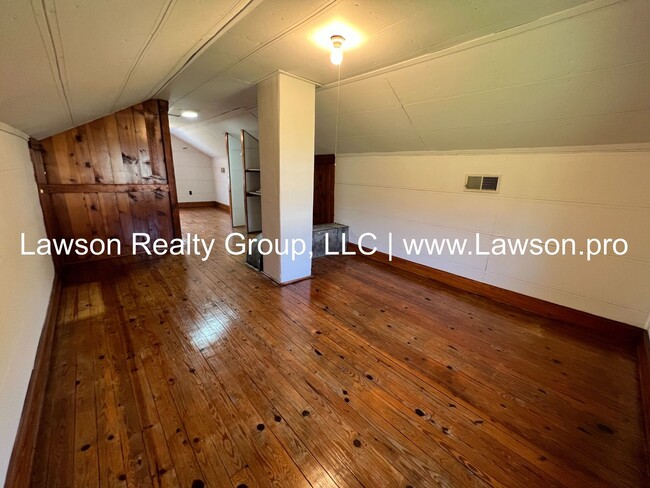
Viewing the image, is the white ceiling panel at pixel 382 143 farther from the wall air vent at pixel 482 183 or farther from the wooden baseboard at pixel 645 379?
the wooden baseboard at pixel 645 379

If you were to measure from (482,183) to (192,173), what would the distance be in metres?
7.49

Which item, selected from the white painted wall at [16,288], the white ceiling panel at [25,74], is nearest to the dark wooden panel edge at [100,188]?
the white painted wall at [16,288]

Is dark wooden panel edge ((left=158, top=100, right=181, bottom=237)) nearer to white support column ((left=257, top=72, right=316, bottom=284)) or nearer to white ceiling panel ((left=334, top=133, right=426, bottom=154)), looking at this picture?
white support column ((left=257, top=72, right=316, bottom=284))

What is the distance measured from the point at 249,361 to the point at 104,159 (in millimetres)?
3276

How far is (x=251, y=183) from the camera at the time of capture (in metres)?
5.10

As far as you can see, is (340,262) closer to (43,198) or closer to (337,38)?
(337,38)

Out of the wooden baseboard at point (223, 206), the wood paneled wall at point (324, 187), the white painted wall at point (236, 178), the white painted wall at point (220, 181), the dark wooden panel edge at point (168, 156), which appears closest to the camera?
the dark wooden panel edge at point (168, 156)

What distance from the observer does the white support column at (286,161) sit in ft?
8.28

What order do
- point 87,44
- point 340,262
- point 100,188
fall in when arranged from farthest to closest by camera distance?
point 340,262 → point 100,188 → point 87,44

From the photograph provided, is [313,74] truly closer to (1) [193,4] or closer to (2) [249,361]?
(1) [193,4]

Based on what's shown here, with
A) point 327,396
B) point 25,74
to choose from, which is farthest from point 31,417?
point 25,74

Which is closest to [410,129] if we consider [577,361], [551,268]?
[551,268]

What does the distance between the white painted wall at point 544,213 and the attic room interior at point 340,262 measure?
17 millimetres

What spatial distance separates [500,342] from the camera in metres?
2.14
